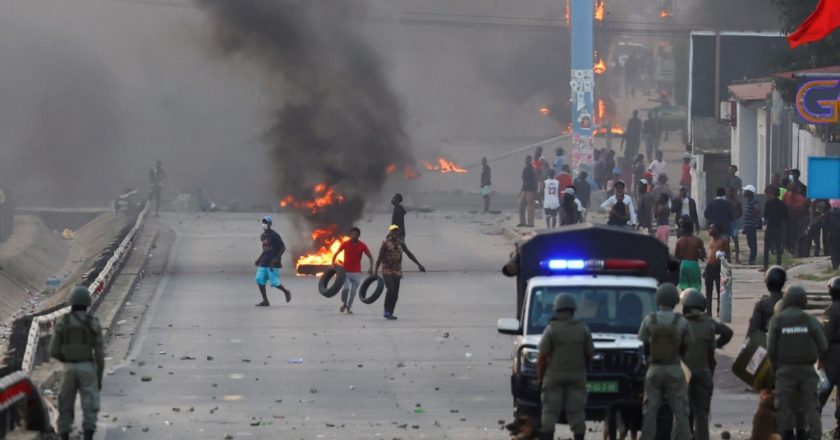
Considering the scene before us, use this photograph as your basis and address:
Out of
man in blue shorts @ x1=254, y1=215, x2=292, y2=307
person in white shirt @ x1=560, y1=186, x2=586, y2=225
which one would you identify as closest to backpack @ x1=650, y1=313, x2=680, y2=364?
man in blue shorts @ x1=254, y1=215, x2=292, y2=307

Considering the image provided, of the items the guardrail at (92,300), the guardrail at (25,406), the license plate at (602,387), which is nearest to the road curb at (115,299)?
the guardrail at (92,300)

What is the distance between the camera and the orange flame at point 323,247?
31281 mm

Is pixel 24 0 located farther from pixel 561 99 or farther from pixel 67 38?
pixel 561 99

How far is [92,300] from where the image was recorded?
2230cm

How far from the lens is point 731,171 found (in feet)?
108

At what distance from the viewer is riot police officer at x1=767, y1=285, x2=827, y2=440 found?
1289cm

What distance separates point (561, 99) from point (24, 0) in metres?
24.6

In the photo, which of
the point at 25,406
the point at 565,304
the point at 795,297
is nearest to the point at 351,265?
the point at 25,406

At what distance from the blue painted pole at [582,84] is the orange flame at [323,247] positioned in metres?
10.8

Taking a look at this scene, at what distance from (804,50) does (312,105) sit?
448 inches

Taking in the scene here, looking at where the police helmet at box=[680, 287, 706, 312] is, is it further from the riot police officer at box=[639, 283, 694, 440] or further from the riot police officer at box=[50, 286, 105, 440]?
the riot police officer at box=[50, 286, 105, 440]

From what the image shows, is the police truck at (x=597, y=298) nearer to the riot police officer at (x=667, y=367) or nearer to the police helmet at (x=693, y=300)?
the riot police officer at (x=667, y=367)

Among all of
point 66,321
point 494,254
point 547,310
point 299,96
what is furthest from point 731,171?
point 66,321

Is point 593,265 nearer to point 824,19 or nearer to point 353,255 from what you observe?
point 353,255
